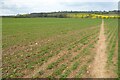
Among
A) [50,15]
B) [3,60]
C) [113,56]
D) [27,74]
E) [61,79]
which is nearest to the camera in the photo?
[61,79]

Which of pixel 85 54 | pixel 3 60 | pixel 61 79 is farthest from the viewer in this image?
pixel 85 54

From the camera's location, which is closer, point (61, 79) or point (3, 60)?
point (61, 79)

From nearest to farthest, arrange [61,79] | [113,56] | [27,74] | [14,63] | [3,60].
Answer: [61,79]
[27,74]
[14,63]
[3,60]
[113,56]

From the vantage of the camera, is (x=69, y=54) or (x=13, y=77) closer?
(x=13, y=77)

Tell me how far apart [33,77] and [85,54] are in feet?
20.6

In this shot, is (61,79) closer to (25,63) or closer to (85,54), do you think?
(25,63)

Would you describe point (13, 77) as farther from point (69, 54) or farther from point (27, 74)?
point (69, 54)

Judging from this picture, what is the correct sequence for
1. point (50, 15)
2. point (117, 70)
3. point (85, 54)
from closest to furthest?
point (117, 70), point (85, 54), point (50, 15)

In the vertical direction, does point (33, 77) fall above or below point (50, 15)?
below

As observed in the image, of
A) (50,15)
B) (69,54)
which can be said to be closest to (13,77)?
(69,54)

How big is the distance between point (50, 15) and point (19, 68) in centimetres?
15569

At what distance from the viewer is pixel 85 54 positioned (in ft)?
50.8

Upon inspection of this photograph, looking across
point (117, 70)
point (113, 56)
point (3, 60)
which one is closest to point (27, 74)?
Result: point (3, 60)

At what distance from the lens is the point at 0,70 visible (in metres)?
11.1
